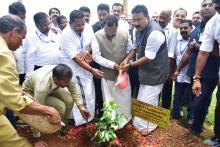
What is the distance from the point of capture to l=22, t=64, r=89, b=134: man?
Result: 4.21 m

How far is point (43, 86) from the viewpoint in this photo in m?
4.36

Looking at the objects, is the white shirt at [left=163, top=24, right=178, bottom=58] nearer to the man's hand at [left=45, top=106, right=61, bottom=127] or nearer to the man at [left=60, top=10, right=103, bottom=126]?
the man at [left=60, top=10, right=103, bottom=126]

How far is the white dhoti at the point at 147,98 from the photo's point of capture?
498 cm

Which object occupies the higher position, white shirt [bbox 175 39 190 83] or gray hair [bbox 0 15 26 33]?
gray hair [bbox 0 15 26 33]

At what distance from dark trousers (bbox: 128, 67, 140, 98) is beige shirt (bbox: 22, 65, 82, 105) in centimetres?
122

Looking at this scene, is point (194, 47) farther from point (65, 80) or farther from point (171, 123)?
point (65, 80)

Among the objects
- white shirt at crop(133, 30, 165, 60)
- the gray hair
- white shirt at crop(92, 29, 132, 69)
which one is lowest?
white shirt at crop(92, 29, 132, 69)

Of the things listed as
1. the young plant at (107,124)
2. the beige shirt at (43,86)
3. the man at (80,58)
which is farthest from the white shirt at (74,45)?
the young plant at (107,124)

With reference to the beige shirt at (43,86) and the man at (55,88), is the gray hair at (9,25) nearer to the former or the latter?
the man at (55,88)

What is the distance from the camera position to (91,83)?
5211 millimetres

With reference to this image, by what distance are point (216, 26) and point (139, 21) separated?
1150 mm

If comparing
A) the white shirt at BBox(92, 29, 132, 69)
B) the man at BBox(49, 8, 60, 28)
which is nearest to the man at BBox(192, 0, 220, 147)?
the white shirt at BBox(92, 29, 132, 69)

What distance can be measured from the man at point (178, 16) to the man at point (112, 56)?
1.59 m

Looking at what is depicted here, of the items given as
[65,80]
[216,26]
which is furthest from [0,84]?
[216,26]
